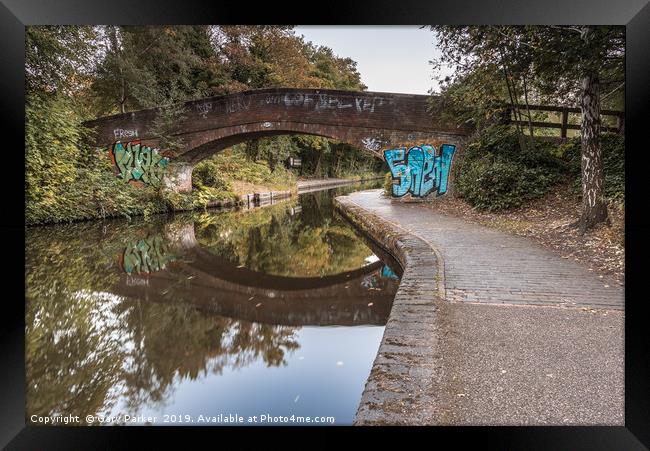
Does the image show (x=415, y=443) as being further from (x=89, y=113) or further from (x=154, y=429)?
(x=89, y=113)

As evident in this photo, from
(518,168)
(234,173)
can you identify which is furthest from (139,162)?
(518,168)

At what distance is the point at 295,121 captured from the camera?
12.8 meters

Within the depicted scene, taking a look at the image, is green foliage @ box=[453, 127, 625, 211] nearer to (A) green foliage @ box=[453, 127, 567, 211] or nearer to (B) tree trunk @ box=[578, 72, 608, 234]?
(A) green foliage @ box=[453, 127, 567, 211]

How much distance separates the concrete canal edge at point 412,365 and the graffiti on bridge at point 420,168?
8.49 metres

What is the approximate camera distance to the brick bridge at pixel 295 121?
38.9ft

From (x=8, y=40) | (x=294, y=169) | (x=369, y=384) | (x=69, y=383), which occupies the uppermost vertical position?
(x=294, y=169)

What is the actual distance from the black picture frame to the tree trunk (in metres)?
3.99

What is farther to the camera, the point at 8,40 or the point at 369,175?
the point at 369,175

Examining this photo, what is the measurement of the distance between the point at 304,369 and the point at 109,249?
5.80 meters

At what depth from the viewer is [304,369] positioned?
2.84 meters

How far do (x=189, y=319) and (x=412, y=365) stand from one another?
2.65 metres

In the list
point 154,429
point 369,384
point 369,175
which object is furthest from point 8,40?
point 369,175

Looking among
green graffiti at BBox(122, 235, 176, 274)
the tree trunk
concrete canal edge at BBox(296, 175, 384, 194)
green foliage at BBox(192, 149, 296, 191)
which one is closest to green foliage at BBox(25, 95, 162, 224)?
green graffiti at BBox(122, 235, 176, 274)
